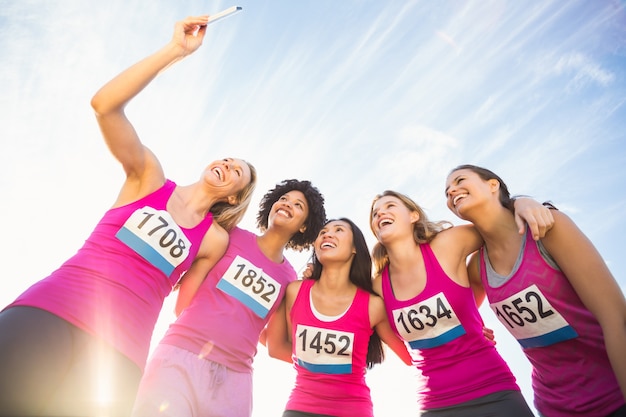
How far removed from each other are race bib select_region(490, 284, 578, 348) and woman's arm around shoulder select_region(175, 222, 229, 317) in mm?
2975

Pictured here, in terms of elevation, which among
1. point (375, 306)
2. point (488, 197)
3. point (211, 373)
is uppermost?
point (488, 197)

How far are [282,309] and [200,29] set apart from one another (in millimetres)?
3363

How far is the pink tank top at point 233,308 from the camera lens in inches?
153

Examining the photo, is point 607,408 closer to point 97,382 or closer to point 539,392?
point 539,392

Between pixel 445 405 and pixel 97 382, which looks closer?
pixel 97 382

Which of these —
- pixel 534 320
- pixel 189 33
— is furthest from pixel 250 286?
pixel 534 320

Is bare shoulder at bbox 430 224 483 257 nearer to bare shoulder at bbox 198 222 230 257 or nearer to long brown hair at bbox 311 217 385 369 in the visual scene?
long brown hair at bbox 311 217 385 369

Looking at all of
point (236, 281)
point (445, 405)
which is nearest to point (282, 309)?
point (236, 281)

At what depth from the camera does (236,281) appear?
14.4ft

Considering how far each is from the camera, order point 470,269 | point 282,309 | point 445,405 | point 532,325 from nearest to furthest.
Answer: point 532,325, point 445,405, point 470,269, point 282,309

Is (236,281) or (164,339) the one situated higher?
(236,281)

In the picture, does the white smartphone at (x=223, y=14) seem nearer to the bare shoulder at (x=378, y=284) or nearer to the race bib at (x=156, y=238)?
the race bib at (x=156, y=238)

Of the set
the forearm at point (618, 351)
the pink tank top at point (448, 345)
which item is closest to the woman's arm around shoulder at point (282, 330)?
the pink tank top at point (448, 345)

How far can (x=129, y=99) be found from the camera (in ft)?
11.0
